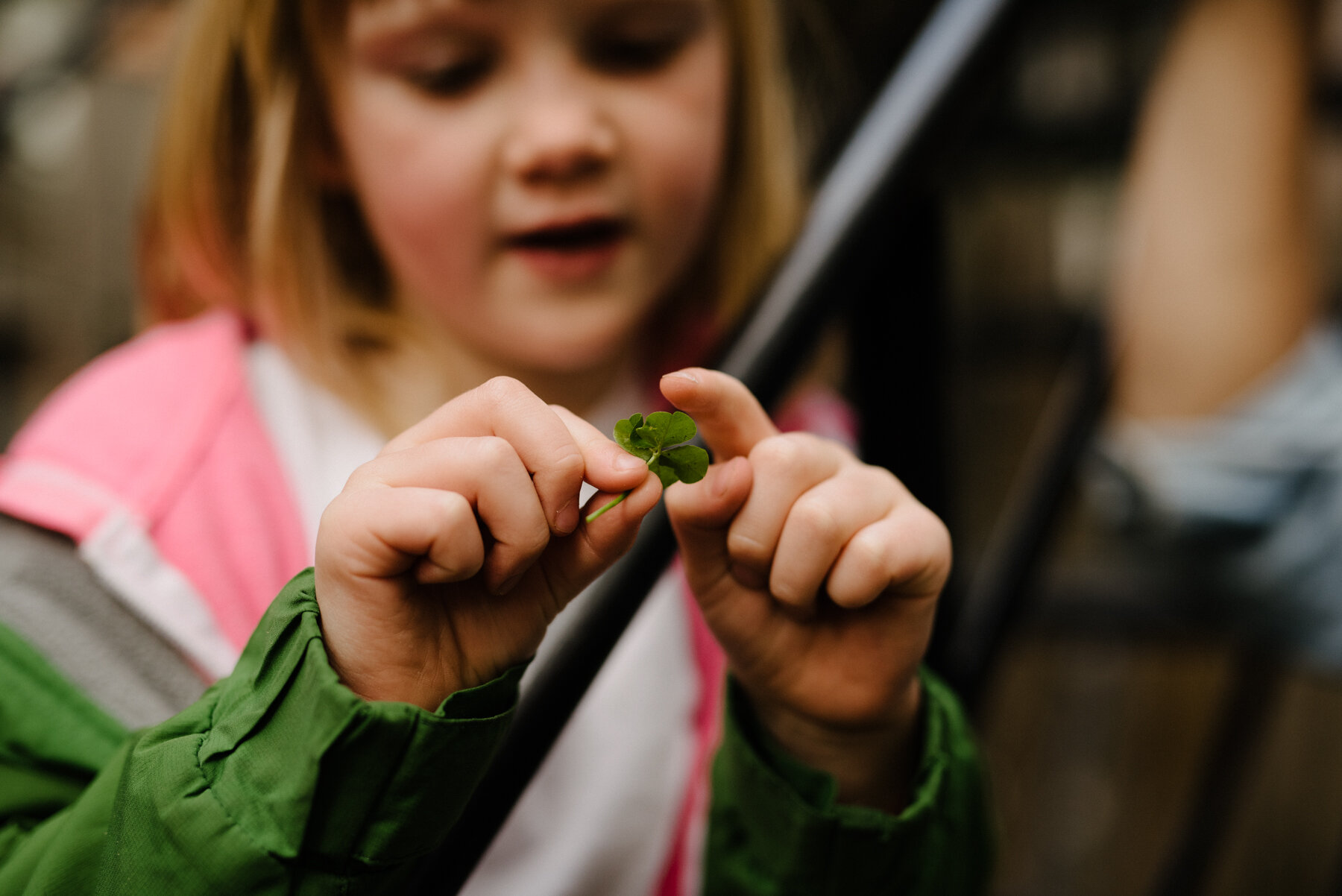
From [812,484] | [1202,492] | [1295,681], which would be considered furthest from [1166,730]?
[812,484]

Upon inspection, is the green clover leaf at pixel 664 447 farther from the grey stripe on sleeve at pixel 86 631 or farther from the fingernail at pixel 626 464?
the grey stripe on sleeve at pixel 86 631

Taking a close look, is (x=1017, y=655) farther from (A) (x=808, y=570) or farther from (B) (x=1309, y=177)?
(A) (x=808, y=570)

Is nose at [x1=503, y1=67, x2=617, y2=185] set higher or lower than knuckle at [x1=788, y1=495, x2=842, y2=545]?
higher

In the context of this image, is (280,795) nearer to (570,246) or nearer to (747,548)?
(747,548)

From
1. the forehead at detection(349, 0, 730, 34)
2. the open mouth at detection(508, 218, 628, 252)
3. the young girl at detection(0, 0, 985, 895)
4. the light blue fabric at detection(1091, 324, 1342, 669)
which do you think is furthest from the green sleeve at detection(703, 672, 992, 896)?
the light blue fabric at detection(1091, 324, 1342, 669)

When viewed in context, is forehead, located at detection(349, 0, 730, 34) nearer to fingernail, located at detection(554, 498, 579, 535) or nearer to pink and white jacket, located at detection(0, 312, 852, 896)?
pink and white jacket, located at detection(0, 312, 852, 896)

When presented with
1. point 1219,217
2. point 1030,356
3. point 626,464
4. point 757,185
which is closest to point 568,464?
point 626,464
